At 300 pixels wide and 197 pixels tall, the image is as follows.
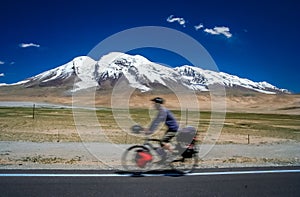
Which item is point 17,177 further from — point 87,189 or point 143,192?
point 143,192

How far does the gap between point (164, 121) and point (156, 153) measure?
97 centimetres

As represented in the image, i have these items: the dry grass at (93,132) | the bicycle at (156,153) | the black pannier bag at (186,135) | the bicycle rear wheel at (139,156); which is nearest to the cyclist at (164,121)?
the bicycle at (156,153)

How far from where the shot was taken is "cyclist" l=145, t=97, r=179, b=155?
898 cm

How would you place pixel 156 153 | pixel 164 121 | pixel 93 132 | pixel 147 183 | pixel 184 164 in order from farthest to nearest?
pixel 93 132, pixel 184 164, pixel 156 153, pixel 164 121, pixel 147 183

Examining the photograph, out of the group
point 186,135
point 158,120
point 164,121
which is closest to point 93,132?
point 186,135

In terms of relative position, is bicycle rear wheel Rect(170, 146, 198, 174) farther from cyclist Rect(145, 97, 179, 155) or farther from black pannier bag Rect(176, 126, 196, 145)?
cyclist Rect(145, 97, 179, 155)

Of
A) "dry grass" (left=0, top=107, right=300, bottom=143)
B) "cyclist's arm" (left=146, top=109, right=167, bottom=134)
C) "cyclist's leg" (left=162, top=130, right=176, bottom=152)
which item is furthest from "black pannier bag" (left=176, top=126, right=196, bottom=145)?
"dry grass" (left=0, top=107, right=300, bottom=143)

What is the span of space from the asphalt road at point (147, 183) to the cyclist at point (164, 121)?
0.90m

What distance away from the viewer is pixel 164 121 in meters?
9.20

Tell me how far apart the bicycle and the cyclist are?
19 cm

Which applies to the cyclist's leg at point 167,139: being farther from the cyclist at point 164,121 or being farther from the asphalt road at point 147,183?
the asphalt road at point 147,183

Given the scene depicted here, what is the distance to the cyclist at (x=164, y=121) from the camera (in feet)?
29.5

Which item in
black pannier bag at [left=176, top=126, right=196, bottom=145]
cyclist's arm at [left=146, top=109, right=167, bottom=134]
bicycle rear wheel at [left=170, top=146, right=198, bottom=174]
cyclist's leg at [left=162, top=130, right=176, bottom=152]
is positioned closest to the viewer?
cyclist's arm at [left=146, top=109, right=167, bottom=134]

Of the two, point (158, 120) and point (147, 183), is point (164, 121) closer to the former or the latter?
point (158, 120)
